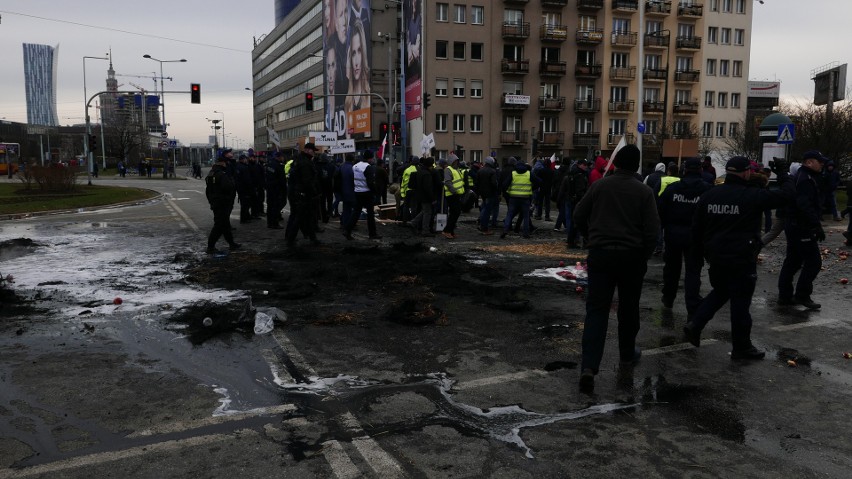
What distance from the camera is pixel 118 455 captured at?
12.6 ft

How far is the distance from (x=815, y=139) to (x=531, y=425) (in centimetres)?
3390

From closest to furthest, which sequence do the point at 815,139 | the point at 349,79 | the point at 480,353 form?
1. the point at 480,353
2. the point at 815,139
3. the point at 349,79

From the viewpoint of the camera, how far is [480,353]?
5.97m

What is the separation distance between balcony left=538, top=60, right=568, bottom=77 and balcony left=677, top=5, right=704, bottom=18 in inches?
549

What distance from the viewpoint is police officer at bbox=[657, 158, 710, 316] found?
7.43 meters

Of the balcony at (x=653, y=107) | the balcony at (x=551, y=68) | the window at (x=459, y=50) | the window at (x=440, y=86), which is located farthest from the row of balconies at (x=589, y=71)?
the window at (x=440, y=86)

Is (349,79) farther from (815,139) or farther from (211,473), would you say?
(211,473)

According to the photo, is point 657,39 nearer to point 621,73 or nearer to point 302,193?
point 621,73

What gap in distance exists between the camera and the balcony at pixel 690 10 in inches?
2574

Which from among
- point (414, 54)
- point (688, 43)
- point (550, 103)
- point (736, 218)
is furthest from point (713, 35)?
point (736, 218)

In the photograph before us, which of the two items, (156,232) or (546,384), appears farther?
(156,232)

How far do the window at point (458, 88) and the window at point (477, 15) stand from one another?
5.64m

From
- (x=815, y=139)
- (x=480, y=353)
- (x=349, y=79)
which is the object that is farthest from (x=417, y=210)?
(x=349, y=79)

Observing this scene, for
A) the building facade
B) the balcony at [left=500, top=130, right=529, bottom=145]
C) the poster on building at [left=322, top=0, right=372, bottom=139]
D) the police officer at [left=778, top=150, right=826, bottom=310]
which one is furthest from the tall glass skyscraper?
the police officer at [left=778, top=150, right=826, bottom=310]
